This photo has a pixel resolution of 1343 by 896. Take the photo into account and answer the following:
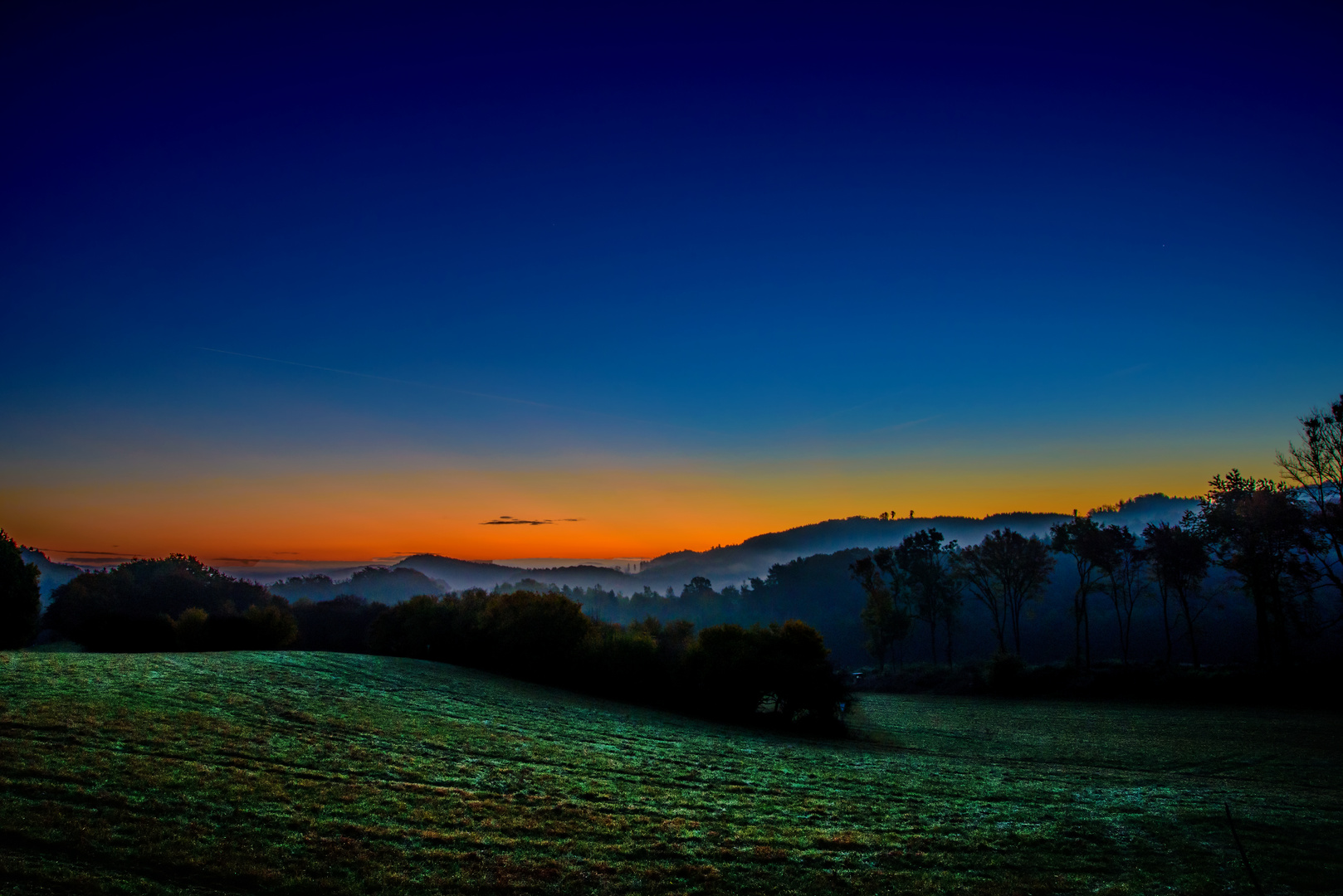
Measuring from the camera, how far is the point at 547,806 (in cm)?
1622

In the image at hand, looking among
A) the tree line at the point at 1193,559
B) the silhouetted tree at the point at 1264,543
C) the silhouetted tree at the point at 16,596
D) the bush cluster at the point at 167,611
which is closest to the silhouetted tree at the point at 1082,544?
the tree line at the point at 1193,559

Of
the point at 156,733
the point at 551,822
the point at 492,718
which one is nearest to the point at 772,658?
the point at 492,718

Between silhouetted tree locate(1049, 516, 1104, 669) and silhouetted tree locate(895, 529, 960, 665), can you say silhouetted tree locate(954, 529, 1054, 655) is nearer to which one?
silhouetted tree locate(1049, 516, 1104, 669)

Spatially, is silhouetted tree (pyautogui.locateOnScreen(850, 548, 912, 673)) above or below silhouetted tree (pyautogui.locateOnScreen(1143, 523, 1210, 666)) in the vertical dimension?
below

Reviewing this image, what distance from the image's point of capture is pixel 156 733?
727 inches

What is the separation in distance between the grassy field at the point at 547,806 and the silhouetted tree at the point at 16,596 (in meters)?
18.7

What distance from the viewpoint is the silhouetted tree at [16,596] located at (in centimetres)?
4203

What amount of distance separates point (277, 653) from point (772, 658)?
35634mm

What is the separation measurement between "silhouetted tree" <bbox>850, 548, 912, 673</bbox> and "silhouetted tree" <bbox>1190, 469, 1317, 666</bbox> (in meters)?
36.5

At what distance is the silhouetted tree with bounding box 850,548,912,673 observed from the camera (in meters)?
86.1

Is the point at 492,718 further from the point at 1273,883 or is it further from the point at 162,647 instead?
the point at 162,647

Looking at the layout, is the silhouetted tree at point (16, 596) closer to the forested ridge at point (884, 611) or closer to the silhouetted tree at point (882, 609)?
the forested ridge at point (884, 611)

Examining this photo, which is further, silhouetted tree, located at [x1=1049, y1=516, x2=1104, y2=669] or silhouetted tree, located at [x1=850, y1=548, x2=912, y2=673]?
silhouetted tree, located at [x1=850, y1=548, x2=912, y2=673]

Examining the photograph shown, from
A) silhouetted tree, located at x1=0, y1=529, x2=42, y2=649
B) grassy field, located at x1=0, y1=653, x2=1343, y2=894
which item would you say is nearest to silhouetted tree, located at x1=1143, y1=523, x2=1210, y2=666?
grassy field, located at x1=0, y1=653, x2=1343, y2=894
